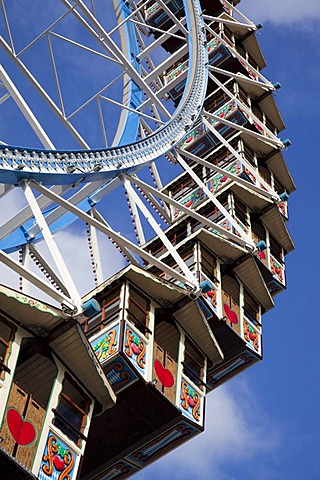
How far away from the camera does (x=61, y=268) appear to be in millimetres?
17125

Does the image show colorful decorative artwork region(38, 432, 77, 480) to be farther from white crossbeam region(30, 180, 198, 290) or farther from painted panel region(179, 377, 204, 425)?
white crossbeam region(30, 180, 198, 290)

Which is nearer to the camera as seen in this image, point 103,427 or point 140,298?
point 103,427

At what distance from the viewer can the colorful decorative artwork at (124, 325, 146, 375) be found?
Result: 62.3 ft

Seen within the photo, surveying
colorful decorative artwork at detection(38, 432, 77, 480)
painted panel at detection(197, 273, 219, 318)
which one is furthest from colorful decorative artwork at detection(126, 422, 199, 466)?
colorful decorative artwork at detection(38, 432, 77, 480)

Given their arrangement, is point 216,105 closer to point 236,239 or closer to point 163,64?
point 163,64

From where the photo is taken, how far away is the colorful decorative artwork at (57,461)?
52.2ft

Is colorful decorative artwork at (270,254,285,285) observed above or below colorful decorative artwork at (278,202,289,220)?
below

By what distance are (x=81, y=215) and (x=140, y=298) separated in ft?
7.73

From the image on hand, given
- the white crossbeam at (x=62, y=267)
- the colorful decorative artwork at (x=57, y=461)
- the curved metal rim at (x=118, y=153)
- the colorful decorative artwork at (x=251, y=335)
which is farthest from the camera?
the colorful decorative artwork at (x=251, y=335)

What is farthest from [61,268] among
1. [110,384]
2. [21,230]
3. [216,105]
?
[216,105]

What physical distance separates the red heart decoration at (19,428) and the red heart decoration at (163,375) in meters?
4.09

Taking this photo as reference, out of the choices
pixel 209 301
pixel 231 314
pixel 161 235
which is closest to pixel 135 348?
pixel 161 235

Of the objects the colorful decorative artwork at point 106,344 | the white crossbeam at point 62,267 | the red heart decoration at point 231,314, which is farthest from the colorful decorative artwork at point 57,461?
the red heart decoration at point 231,314

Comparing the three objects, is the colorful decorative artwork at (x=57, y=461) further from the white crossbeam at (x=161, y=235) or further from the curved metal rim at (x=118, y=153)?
the white crossbeam at (x=161, y=235)
